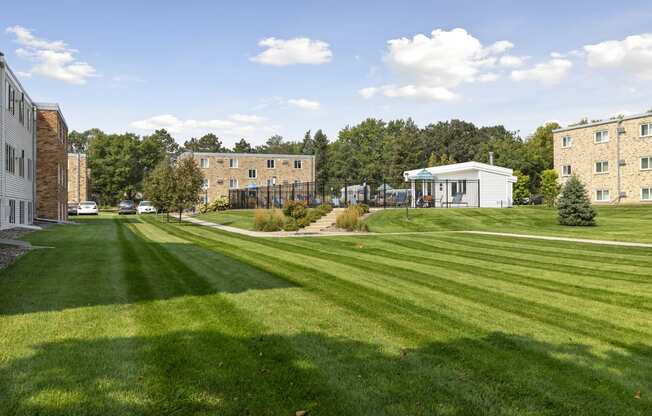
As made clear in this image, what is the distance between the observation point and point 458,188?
1594 inches

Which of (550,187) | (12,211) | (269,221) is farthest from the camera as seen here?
(550,187)

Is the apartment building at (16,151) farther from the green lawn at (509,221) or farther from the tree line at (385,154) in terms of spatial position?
the tree line at (385,154)

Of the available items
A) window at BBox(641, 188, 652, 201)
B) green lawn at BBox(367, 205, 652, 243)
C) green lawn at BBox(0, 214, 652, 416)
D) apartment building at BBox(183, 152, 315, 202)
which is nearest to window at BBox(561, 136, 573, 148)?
window at BBox(641, 188, 652, 201)

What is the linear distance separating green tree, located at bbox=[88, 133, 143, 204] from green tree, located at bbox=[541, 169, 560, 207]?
64.6 m

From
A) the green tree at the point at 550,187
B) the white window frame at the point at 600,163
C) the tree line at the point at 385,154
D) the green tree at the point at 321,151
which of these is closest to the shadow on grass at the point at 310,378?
the green tree at the point at 550,187

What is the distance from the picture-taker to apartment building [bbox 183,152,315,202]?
62.0 metres

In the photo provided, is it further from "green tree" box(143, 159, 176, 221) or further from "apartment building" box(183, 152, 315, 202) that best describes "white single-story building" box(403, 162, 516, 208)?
"apartment building" box(183, 152, 315, 202)

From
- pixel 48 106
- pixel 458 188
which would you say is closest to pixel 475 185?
pixel 458 188

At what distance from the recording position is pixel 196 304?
23.8 feet

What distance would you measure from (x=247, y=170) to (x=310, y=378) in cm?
6049

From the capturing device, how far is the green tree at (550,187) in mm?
39688

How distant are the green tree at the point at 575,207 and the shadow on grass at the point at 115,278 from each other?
2022cm

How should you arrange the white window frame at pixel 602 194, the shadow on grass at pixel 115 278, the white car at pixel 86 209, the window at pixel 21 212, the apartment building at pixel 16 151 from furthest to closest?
the white car at pixel 86 209 → the white window frame at pixel 602 194 → the window at pixel 21 212 → the apartment building at pixel 16 151 → the shadow on grass at pixel 115 278

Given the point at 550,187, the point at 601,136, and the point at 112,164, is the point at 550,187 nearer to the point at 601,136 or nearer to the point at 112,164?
the point at 601,136
